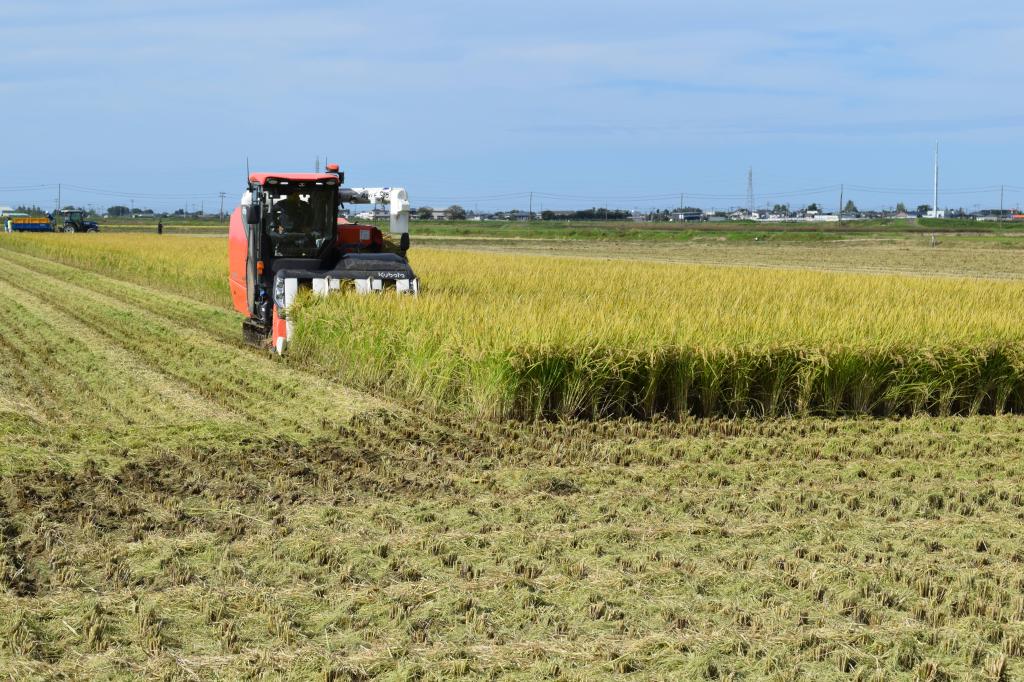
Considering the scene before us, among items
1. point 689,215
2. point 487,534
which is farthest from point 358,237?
point 689,215

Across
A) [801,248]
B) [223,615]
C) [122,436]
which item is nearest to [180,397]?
[122,436]

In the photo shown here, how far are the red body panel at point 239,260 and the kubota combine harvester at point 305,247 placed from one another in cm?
5

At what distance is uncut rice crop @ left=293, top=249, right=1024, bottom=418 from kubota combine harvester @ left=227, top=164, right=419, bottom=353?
96 centimetres

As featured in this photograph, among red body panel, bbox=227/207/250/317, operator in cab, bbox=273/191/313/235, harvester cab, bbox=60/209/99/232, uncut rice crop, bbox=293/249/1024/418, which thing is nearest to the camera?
uncut rice crop, bbox=293/249/1024/418

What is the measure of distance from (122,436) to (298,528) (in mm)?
2890

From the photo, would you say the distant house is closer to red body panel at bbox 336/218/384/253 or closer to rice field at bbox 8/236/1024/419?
red body panel at bbox 336/218/384/253

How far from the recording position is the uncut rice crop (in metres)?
9.30

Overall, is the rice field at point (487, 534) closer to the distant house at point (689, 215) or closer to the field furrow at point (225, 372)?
the field furrow at point (225, 372)

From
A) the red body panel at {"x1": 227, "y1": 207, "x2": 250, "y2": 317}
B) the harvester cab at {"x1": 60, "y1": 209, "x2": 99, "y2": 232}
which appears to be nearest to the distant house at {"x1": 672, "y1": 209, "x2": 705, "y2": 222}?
the harvester cab at {"x1": 60, "y1": 209, "x2": 99, "y2": 232}

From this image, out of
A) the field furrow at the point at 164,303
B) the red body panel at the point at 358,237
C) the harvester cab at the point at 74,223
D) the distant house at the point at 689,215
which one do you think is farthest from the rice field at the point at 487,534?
the distant house at the point at 689,215

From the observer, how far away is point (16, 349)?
13219 millimetres

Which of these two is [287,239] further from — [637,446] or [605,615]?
[605,615]

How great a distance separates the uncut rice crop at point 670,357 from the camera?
30.5 ft

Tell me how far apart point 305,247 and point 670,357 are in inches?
250
